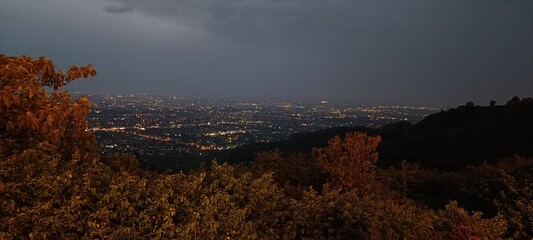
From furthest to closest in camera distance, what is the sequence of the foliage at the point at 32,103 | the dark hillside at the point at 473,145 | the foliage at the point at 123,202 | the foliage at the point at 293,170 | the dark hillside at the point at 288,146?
the dark hillside at the point at 288,146 < the dark hillside at the point at 473,145 < the foliage at the point at 293,170 < the foliage at the point at 32,103 < the foliage at the point at 123,202

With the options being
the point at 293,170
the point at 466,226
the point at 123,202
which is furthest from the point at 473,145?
the point at 123,202

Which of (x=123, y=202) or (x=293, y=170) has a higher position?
(x=123, y=202)

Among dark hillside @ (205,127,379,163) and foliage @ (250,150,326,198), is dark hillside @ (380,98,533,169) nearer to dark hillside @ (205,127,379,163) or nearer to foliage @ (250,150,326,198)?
dark hillside @ (205,127,379,163)

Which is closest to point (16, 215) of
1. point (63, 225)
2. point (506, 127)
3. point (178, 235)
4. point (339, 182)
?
point (63, 225)

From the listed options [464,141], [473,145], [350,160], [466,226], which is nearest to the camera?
[466,226]

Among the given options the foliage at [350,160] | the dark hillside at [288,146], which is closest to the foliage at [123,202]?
the foliage at [350,160]

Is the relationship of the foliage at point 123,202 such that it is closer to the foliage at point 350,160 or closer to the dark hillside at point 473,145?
the foliage at point 350,160

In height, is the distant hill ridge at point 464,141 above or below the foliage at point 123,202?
below

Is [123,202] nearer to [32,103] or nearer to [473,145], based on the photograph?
[32,103]

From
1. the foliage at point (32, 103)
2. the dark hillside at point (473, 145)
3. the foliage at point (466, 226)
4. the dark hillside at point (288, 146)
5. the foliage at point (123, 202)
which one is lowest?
the dark hillside at point (288, 146)
